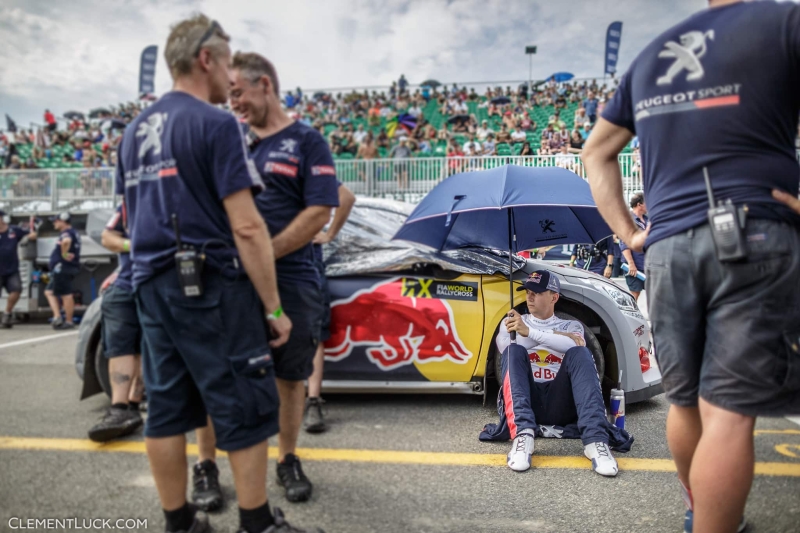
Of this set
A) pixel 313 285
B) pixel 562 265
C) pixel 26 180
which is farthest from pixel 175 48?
pixel 26 180

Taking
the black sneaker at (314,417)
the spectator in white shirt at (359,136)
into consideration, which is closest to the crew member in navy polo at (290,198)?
the black sneaker at (314,417)

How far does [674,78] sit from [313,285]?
1553 millimetres

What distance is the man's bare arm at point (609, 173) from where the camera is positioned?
1.77 meters

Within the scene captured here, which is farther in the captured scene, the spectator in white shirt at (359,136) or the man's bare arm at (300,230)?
the spectator in white shirt at (359,136)

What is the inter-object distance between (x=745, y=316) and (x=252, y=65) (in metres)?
1.99

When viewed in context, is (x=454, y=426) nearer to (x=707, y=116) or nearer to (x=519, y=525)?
(x=519, y=525)

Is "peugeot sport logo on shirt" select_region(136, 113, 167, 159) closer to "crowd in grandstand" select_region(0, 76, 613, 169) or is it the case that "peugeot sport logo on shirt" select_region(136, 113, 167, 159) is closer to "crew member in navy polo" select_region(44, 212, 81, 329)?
"crew member in navy polo" select_region(44, 212, 81, 329)

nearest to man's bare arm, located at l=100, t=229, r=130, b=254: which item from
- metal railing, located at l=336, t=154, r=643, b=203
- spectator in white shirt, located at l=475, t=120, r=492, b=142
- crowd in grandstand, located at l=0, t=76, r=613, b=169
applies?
metal railing, located at l=336, t=154, r=643, b=203

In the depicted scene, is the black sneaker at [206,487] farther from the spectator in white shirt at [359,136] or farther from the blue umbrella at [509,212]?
the spectator in white shirt at [359,136]

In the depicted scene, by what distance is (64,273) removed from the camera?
7680 mm

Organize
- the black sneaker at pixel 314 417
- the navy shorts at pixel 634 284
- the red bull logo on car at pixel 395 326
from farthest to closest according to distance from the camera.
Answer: the navy shorts at pixel 634 284 < the red bull logo on car at pixel 395 326 < the black sneaker at pixel 314 417

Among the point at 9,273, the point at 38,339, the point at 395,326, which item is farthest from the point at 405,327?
the point at 9,273

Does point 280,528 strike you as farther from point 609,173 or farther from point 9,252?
point 9,252

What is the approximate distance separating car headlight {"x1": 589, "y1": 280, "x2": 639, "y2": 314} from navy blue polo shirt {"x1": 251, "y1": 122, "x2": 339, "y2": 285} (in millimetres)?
1825
